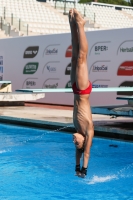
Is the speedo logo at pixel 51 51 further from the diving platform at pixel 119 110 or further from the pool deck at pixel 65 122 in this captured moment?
the diving platform at pixel 119 110

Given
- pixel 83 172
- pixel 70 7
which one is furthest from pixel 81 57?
pixel 70 7

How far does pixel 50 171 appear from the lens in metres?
7.79

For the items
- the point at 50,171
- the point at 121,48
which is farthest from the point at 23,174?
the point at 121,48

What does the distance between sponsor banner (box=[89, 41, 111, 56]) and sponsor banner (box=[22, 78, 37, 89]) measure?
10.6ft

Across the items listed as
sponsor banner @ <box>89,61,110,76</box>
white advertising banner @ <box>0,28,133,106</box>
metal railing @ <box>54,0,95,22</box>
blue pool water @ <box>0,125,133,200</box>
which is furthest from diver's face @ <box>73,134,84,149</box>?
metal railing @ <box>54,0,95,22</box>

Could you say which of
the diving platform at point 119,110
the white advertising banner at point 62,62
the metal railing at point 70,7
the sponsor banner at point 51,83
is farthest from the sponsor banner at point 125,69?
the metal railing at point 70,7

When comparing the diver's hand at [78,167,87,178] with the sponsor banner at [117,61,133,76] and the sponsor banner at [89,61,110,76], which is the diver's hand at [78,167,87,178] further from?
the sponsor banner at [89,61,110,76]

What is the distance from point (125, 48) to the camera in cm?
1449

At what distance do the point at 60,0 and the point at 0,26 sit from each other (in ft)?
29.1

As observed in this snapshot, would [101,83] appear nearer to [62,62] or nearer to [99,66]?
[99,66]

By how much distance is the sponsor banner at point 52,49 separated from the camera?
666 inches

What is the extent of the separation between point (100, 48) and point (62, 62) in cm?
202

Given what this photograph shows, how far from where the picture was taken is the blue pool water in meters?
6.48

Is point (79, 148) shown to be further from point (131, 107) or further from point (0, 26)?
point (0, 26)
